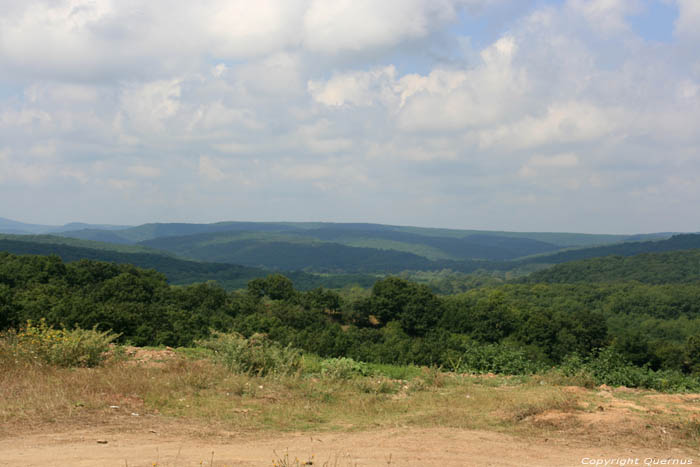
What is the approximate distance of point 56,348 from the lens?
1045 centimetres

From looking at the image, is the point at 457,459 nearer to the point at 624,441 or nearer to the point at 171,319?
the point at 624,441

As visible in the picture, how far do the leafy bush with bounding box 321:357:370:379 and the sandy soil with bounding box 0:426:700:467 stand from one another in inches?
151

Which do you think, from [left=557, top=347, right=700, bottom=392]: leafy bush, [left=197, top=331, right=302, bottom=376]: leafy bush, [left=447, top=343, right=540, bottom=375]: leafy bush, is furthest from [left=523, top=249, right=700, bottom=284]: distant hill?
[left=197, top=331, right=302, bottom=376]: leafy bush

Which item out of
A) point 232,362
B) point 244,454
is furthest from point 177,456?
point 232,362

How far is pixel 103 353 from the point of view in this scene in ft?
39.2

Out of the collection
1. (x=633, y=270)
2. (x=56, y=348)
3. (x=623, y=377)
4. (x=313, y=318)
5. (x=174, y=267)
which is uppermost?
(x=56, y=348)

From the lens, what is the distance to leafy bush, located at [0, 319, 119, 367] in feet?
33.5

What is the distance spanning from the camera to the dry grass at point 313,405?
7.60 metres

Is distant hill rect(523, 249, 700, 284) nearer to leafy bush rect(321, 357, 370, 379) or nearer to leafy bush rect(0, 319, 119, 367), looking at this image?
leafy bush rect(321, 357, 370, 379)

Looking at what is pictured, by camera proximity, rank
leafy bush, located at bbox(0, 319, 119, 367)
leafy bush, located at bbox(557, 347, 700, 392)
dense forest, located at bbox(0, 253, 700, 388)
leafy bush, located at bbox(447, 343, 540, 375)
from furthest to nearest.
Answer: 1. dense forest, located at bbox(0, 253, 700, 388)
2. leafy bush, located at bbox(447, 343, 540, 375)
3. leafy bush, located at bbox(557, 347, 700, 392)
4. leafy bush, located at bbox(0, 319, 119, 367)

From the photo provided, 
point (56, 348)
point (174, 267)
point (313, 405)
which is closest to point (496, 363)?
point (313, 405)

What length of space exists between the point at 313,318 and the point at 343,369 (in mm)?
23542

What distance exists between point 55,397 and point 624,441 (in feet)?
29.1

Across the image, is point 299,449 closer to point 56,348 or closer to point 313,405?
point 313,405
